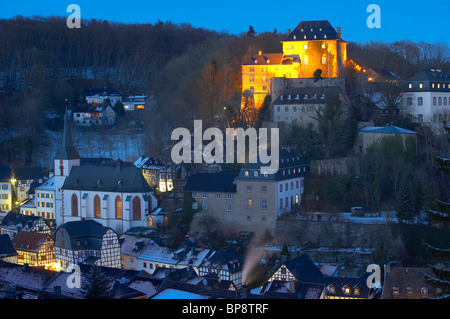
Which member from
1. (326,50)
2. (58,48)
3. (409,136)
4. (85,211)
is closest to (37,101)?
(58,48)

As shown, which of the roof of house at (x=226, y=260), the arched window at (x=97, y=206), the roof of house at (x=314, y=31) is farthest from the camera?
the roof of house at (x=314, y=31)

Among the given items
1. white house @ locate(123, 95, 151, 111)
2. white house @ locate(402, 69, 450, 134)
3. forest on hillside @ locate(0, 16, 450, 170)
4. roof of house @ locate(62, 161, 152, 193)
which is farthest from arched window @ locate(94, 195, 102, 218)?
white house @ locate(123, 95, 151, 111)

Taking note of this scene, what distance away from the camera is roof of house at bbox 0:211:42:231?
45.2 meters

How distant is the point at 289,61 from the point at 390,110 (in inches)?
375

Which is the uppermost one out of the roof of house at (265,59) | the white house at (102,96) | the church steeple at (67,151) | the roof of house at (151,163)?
the roof of house at (265,59)

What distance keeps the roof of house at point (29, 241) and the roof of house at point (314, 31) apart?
2340 centimetres

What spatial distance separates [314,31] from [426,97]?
34.1 feet

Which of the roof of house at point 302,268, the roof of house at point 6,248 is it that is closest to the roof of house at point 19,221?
the roof of house at point 6,248

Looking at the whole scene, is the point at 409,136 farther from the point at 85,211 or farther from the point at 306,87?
the point at 85,211

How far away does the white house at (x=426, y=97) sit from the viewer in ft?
151

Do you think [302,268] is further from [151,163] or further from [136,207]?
[151,163]

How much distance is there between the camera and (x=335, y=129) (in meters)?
43.3

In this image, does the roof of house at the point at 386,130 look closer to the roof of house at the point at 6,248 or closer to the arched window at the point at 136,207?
the arched window at the point at 136,207

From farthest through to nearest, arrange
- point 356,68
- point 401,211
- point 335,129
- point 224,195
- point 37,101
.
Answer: point 37,101 → point 356,68 → point 335,129 → point 224,195 → point 401,211
